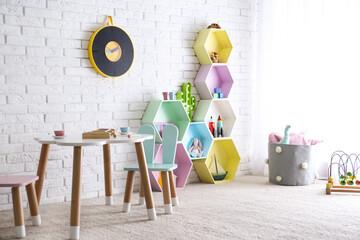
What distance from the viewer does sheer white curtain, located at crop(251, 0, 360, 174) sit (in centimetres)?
451

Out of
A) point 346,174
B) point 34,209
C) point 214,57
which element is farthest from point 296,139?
point 34,209

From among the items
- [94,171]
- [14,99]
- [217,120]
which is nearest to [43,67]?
[14,99]

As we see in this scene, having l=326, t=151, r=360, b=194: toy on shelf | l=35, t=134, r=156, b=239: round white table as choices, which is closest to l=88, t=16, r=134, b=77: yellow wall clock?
l=35, t=134, r=156, b=239: round white table

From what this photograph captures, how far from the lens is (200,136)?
4824mm

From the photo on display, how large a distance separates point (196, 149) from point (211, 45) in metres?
1.16

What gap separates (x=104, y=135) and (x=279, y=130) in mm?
2539

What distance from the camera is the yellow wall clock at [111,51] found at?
157 inches

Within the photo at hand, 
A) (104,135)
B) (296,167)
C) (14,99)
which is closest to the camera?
(104,135)

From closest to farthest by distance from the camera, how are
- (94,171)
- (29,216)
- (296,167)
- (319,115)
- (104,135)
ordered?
(104,135), (29,216), (94,171), (296,167), (319,115)

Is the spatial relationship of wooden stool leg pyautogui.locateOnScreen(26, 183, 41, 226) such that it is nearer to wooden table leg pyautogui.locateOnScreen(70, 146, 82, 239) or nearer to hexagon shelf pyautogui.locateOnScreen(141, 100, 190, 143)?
wooden table leg pyautogui.locateOnScreen(70, 146, 82, 239)

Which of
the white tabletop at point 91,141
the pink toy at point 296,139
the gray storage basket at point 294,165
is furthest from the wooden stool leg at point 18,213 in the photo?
the pink toy at point 296,139

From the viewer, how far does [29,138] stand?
12.2 feet

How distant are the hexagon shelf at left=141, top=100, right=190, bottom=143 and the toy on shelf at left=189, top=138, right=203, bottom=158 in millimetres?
254

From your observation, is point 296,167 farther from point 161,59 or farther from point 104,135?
point 104,135
